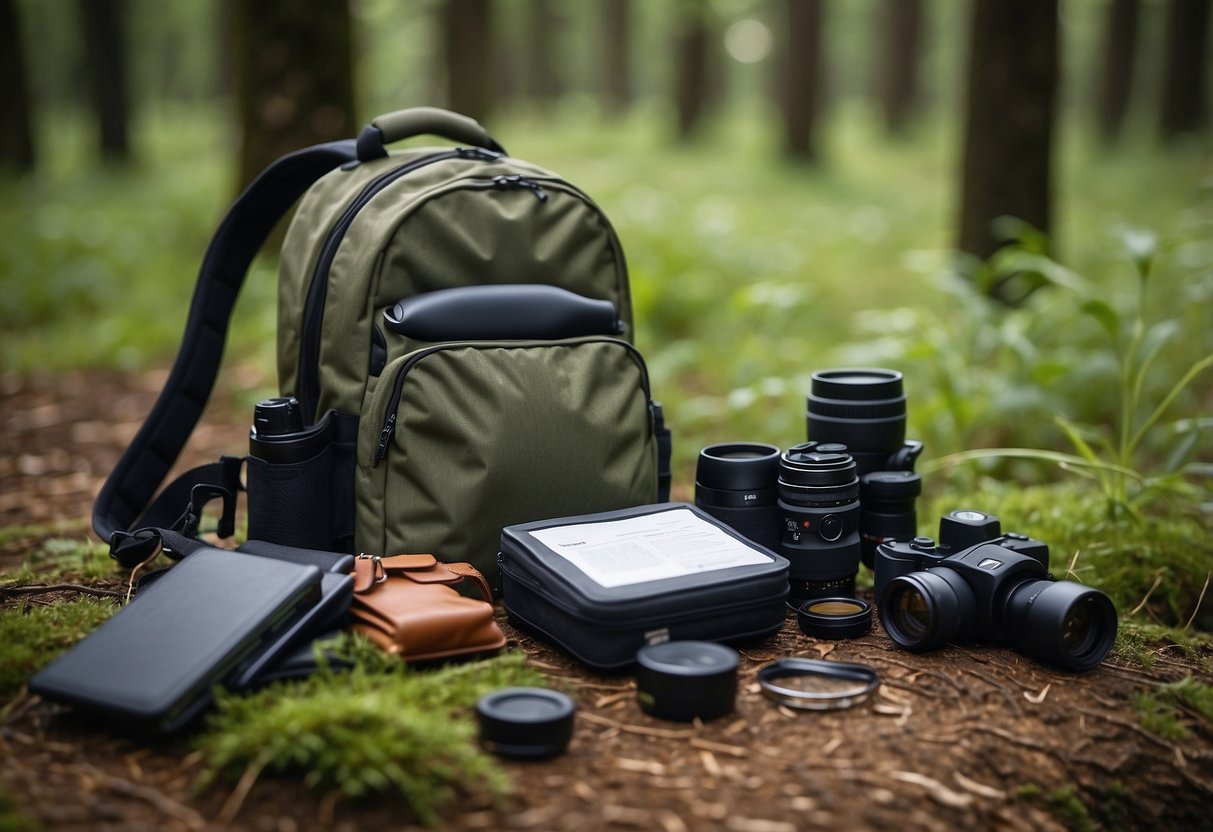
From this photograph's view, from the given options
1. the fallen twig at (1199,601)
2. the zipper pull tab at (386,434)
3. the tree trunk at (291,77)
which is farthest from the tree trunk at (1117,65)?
the zipper pull tab at (386,434)

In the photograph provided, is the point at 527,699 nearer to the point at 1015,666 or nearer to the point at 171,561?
the point at 1015,666

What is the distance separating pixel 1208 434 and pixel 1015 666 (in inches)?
90.8

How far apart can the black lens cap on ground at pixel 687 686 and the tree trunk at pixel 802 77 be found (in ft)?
38.8

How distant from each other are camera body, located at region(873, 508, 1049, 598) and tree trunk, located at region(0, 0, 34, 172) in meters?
11.7

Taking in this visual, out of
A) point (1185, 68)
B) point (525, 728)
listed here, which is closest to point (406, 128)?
point (525, 728)

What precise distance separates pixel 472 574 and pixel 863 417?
1263mm

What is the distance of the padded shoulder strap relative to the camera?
3238 mm

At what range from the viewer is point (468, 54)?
453 inches

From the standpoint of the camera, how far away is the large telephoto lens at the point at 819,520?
8.97ft

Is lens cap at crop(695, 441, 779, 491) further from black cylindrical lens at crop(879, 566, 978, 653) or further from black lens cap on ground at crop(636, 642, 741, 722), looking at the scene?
black lens cap on ground at crop(636, 642, 741, 722)

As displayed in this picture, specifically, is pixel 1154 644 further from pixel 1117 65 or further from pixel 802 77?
pixel 1117 65

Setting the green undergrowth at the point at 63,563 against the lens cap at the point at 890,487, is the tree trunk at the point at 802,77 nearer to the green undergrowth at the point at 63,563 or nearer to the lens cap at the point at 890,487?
the lens cap at the point at 890,487

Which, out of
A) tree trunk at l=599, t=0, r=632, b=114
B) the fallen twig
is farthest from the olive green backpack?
tree trunk at l=599, t=0, r=632, b=114

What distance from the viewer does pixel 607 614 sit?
2.31 m
